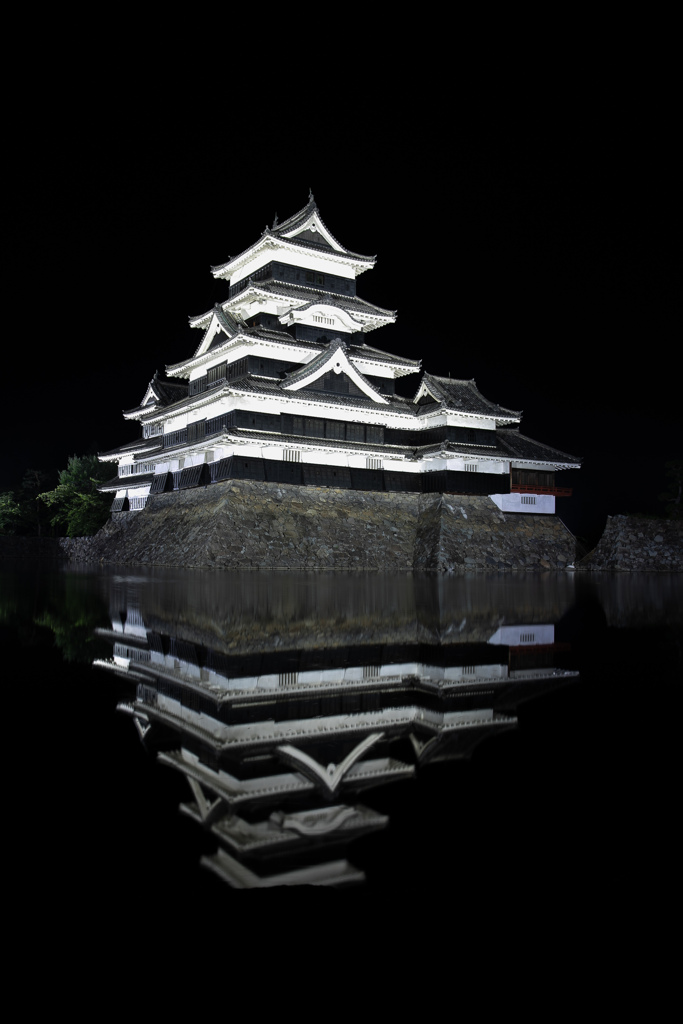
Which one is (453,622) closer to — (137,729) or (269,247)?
(137,729)

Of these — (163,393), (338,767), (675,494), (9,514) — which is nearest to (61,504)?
(9,514)

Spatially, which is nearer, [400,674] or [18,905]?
[18,905]

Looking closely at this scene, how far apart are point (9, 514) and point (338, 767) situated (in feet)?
170

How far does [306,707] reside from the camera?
4008 mm

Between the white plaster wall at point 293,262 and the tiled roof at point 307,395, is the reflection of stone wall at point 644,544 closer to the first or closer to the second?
the tiled roof at point 307,395

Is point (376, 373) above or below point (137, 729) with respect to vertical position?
above

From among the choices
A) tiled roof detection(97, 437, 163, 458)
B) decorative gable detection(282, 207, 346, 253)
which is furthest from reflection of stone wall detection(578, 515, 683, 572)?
tiled roof detection(97, 437, 163, 458)

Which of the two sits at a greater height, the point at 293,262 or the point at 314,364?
the point at 293,262

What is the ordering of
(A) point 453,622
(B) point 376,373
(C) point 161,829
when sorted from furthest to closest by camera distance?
(B) point 376,373
(A) point 453,622
(C) point 161,829

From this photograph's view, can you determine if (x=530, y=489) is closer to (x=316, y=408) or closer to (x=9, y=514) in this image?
(x=316, y=408)

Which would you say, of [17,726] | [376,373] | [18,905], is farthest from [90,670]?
[376,373]

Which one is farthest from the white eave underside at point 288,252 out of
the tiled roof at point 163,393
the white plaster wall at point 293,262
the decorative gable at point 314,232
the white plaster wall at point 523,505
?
the white plaster wall at point 523,505

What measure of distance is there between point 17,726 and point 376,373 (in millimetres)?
35775

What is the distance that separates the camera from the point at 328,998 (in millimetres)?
1431
